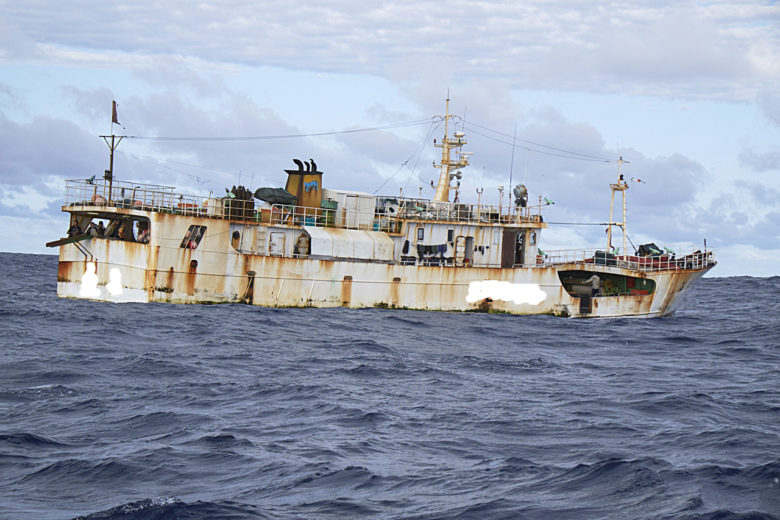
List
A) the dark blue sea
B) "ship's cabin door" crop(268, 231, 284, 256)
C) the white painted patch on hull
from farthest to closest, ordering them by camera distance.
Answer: the white painted patch on hull, "ship's cabin door" crop(268, 231, 284, 256), the dark blue sea

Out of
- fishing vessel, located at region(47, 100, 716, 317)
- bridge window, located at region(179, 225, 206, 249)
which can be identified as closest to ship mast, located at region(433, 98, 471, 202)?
fishing vessel, located at region(47, 100, 716, 317)

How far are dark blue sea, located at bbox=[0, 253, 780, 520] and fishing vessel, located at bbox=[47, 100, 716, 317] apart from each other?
7688mm

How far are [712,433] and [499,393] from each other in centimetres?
586

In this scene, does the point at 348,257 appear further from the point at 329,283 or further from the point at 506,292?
the point at 506,292

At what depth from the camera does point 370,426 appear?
1841 cm

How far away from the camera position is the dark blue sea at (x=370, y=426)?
13.5 metres

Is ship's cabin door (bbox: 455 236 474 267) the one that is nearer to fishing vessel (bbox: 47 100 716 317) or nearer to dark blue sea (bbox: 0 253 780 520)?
fishing vessel (bbox: 47 100 716 317)

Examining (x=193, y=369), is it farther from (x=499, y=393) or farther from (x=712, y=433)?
(x=712, y=433)

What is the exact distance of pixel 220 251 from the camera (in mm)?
42500

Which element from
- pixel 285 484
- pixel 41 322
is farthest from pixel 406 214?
pixel 285 484

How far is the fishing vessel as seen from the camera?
4188 cm

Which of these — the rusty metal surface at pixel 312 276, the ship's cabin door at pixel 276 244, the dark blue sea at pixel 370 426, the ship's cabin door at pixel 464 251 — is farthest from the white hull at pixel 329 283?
the dark blue sea at pixel 370 426

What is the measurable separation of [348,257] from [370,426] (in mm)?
26496

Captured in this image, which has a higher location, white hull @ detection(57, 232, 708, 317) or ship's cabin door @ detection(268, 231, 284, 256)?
ship's cabin door @ detection(268, 231, 284, 256)
